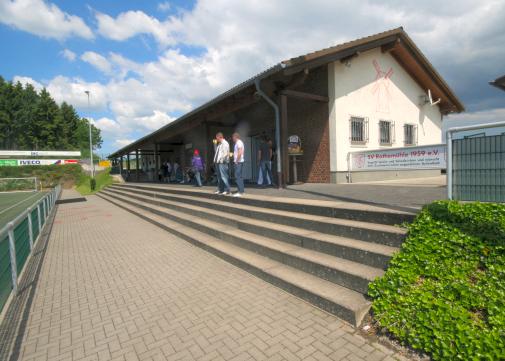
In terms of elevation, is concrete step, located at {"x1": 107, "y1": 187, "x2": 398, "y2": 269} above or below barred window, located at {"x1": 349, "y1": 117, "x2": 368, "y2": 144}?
below

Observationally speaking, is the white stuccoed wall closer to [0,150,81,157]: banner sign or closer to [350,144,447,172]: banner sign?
[350,144,447,172]: banner sign

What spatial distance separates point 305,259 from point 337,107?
754 centimetres

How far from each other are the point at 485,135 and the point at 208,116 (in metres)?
10.4

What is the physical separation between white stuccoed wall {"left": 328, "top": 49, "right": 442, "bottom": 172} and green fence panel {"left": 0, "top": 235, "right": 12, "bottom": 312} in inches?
348

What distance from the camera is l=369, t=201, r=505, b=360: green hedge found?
2127 mm

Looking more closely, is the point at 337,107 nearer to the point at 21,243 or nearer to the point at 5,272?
the point at 21,243

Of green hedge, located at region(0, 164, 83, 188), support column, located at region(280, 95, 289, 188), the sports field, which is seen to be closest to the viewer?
support column, located at region(280, 95, 289, 188)

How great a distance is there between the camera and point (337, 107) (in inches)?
391

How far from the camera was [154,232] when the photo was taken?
7492 mm

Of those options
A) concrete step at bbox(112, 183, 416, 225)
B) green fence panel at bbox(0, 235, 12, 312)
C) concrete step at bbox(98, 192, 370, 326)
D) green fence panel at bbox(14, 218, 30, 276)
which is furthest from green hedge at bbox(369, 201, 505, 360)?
green fence panel at bbox(14, 218, 30, 276)

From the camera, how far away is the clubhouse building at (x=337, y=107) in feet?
28.8

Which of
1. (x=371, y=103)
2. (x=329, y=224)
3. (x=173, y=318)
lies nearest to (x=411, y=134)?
(x=371, y=103)

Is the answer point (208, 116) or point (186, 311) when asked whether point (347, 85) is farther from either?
point (186, 311)

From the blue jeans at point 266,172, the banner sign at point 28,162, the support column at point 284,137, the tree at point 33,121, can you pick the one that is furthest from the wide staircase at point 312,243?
the tree at point 33,121
